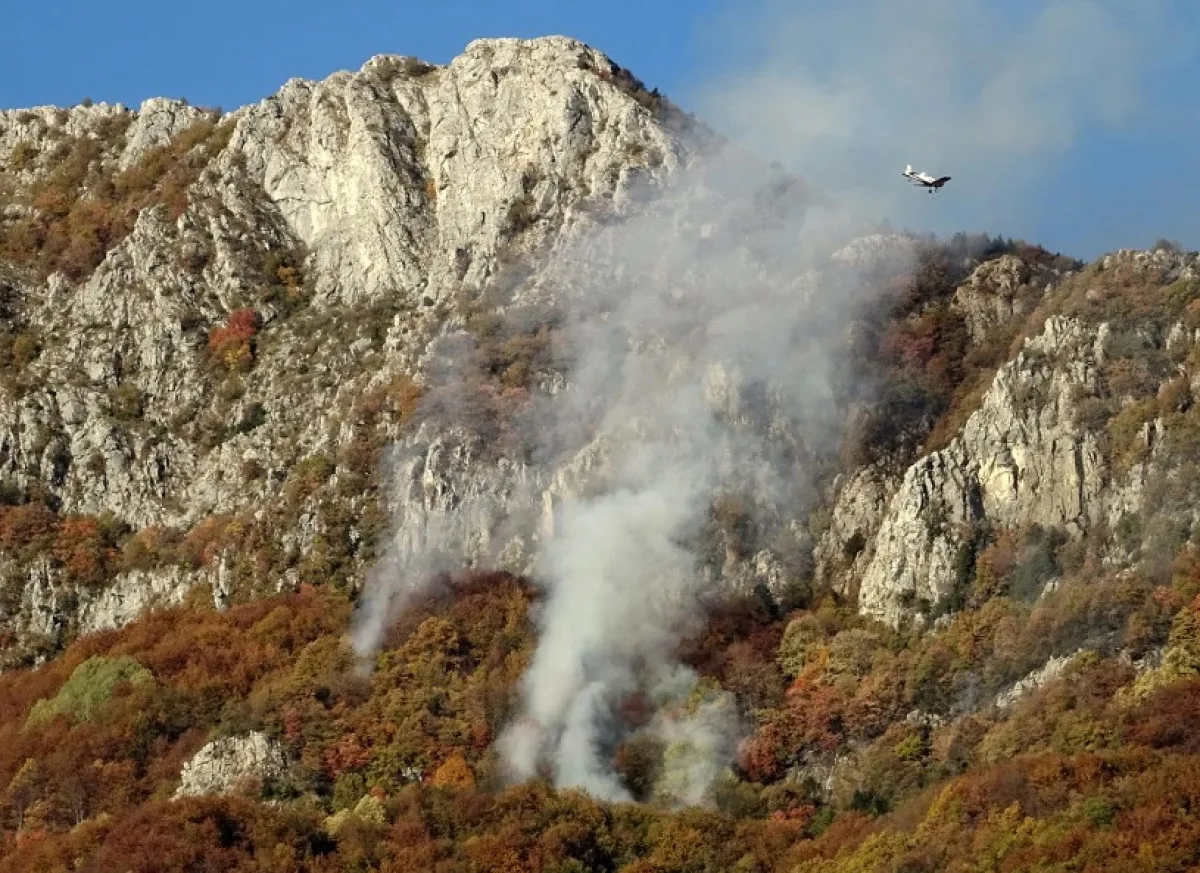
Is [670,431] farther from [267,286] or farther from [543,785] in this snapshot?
[267,286]

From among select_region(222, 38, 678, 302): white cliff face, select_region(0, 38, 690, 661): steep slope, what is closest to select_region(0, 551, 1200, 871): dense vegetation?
select_region(0, 38, 690, 661): steep slope

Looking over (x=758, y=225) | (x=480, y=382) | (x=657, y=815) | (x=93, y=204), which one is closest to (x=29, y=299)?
(x=93, y=204)

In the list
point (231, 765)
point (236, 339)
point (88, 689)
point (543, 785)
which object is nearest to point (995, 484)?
point (543, 785)

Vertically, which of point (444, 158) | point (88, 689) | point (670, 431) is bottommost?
point (88, 689)

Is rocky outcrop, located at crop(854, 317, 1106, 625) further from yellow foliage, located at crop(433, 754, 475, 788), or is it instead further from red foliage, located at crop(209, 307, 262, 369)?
red foliage, located at crop(209, 307, 262, 369)

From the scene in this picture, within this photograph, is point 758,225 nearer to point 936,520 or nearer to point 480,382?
point 480,382

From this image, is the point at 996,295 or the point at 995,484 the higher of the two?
the point at 996,295
